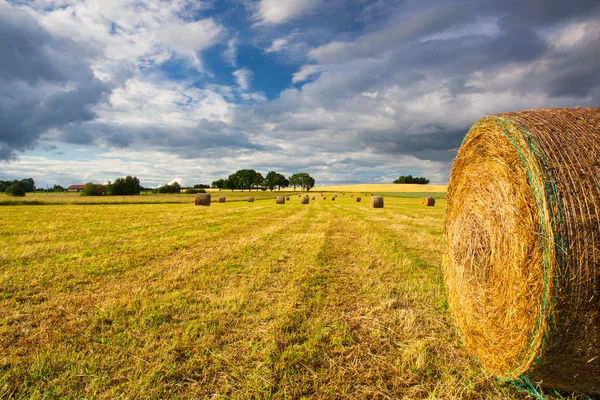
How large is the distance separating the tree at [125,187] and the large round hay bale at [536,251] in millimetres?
89894

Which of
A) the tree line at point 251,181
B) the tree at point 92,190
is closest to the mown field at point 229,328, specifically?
the tree at point 92,190

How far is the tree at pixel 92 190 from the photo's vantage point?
74.7 metres

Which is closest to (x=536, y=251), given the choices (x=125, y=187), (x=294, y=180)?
(x=125, y=187)

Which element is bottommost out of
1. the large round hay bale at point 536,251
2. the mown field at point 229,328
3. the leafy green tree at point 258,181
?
the mown field at point 229,328

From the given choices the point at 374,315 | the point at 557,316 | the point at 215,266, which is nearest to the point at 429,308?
the point at 374,315

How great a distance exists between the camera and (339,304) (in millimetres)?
5488

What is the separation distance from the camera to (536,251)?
3.01 m

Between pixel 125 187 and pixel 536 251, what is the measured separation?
93.3 meters

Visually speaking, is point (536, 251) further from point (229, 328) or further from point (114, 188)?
point (114, 188)

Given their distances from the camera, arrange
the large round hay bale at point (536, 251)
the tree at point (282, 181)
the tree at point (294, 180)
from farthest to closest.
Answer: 1. the tree at point (294, 180)
2. the tree at point (282, 181)
3. the large round hay bale at point (536, 251)

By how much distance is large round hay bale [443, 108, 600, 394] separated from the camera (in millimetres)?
2748

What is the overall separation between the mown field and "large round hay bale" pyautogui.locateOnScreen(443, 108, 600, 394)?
0.58 m

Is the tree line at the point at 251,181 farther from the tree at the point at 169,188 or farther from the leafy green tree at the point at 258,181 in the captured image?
the tree at the point at 169,188

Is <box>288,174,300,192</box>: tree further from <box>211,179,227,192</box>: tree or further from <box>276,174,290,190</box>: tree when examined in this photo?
<box>211,179,227,192</box>: tree
